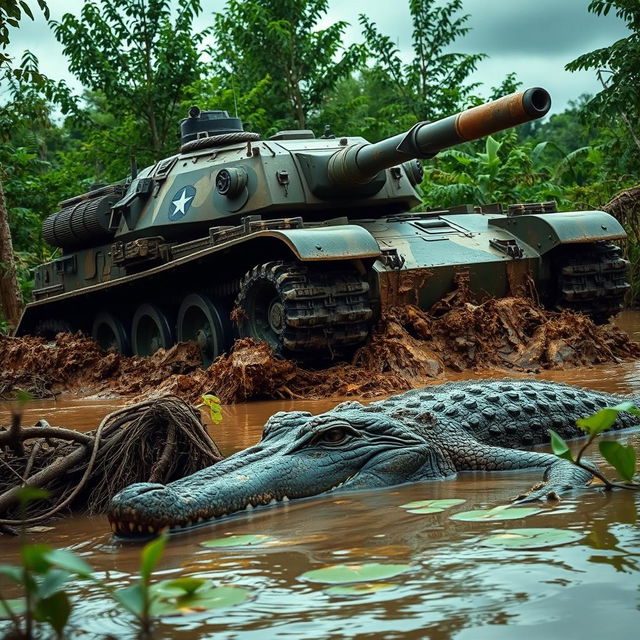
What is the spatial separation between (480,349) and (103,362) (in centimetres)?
502

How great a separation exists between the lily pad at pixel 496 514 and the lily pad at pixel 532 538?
28 cm

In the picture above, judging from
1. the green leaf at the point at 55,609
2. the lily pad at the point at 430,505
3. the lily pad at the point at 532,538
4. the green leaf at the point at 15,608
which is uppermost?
the green leaf at the point at 55,609

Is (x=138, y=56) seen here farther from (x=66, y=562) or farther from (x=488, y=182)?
(x=66, y=562)

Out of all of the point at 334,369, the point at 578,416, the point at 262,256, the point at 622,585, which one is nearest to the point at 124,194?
the point at 262,256

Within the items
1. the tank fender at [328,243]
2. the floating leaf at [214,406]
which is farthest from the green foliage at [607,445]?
the tank fender at [328,243]

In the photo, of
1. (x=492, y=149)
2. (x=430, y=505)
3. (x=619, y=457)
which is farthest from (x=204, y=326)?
(x=492, y=149)

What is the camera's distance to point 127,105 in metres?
27.3

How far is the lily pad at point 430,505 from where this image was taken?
14.9 ft

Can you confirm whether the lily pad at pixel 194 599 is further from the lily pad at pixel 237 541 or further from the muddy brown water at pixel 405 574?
the lily pad at pixel 237 541

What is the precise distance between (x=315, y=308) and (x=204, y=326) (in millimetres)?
2773

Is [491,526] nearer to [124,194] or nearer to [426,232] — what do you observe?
[426,232]

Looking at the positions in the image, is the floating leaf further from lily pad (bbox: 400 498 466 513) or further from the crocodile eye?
lily pad (bbox: 400 498 466 513)

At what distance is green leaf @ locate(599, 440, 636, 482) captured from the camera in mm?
3975

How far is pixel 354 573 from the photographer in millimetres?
3449
